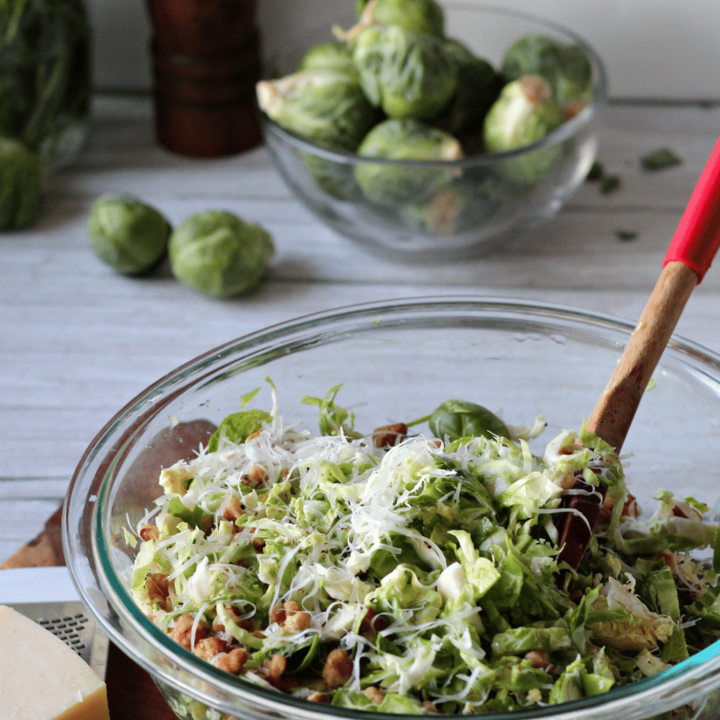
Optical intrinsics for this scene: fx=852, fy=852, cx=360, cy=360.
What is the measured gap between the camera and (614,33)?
2.64 m

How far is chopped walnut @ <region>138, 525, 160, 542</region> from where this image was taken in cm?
101

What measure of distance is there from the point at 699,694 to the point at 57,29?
212 centimetres

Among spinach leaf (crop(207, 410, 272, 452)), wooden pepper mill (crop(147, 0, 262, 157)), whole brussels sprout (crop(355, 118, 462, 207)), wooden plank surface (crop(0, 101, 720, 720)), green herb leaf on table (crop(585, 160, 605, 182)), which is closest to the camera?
spinach leaf (crop(207, 410, 272, 452))

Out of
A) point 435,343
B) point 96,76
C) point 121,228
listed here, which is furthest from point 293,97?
point 96,76

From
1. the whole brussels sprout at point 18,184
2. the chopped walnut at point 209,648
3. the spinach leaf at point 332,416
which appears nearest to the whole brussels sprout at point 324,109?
the whole brussels sprout at point 18,184

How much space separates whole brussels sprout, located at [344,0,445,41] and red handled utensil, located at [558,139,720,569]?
3.68 feet

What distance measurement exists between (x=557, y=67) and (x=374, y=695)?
5.48ft

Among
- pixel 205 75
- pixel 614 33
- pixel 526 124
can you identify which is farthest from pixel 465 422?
pixel 614 33

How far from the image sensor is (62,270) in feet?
6.79

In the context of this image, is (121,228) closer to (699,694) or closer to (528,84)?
(528,84)

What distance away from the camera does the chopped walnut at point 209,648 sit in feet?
2.74

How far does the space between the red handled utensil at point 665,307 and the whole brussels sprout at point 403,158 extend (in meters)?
0.76

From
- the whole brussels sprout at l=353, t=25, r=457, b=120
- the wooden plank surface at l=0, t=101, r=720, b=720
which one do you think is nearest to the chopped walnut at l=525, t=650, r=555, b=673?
the wooden plank surface at l=0, t=101, r=720, b=720

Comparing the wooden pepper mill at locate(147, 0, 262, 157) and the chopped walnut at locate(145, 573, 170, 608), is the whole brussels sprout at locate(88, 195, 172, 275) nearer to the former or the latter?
the wooden pepper mill at locate(147, 0, 262, 157)
